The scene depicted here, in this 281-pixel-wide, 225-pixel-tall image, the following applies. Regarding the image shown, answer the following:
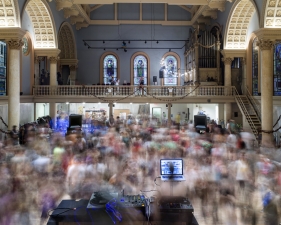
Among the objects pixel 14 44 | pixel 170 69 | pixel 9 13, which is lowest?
pixel 14 44

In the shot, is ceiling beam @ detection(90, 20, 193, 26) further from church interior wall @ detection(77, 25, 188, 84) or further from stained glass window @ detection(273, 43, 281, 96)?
stained glass window @ detection(273, 43, 281, 96)

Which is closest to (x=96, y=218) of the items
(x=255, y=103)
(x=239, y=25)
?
(x=255, y=103)

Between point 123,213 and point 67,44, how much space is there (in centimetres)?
2378

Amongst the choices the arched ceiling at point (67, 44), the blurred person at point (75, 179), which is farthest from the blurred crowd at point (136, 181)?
the arched ceiling at point (67, 44)

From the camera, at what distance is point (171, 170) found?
7832mm

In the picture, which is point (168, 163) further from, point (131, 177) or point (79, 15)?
point (79, 15)

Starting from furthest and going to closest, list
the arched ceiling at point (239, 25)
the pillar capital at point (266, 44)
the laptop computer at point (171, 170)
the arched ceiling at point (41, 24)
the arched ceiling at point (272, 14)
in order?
1. the arched ceiling at point (41, 24)
2. the arched ceiling at point (239, 25)
3. the pillar capital at point (266, 44)
4. the arched ceiling at point (272, 14)
5. the laptop computer at point (171, 170)

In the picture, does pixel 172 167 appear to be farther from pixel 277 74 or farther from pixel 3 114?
pixel 277 74

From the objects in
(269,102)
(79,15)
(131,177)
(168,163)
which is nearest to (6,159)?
(131,177)

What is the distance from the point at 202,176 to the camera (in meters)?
8.30

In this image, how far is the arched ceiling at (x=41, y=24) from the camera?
19.7m

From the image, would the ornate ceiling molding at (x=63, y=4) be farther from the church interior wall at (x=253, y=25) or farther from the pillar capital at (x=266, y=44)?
the pillar capital at (x=266, y=44)

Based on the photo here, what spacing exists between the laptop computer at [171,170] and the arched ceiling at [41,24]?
1503 cm

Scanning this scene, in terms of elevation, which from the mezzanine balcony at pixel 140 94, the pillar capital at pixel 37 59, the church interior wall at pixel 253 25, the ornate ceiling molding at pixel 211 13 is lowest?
the mezzanine balcony at pixel 140 94
